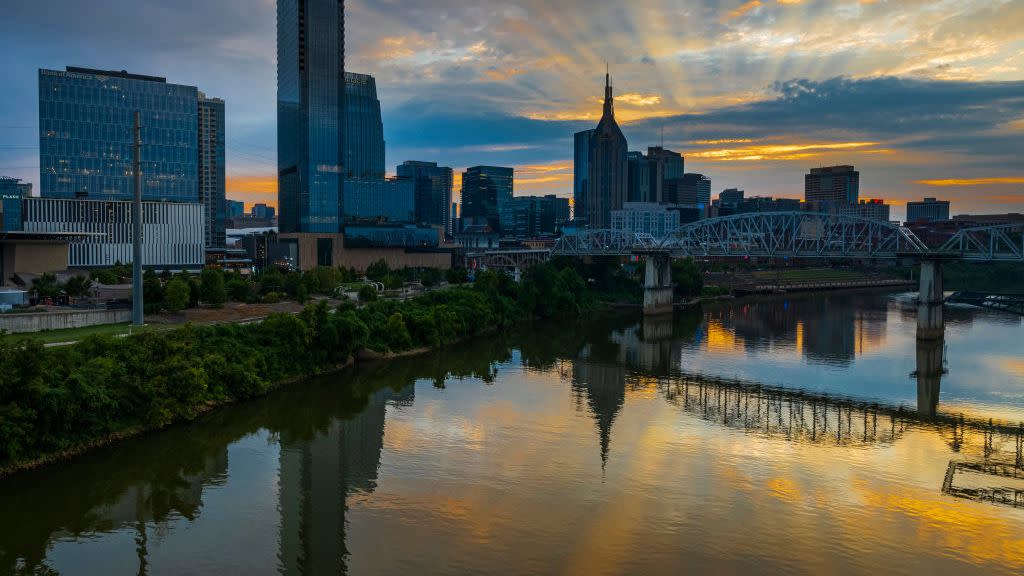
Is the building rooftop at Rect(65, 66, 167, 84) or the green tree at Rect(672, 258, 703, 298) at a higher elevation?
the building rooftop at Rect(65, 66, 167, 84)

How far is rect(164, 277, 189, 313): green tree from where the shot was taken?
50.1 m

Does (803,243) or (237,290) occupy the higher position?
(803,243)

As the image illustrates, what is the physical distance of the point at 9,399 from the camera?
25656 mm

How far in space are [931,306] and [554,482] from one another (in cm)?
5136

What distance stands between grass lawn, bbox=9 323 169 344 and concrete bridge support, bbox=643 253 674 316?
194 feet

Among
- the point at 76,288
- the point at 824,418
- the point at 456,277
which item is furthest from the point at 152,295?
the point at 456,277

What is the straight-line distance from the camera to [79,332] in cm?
4238

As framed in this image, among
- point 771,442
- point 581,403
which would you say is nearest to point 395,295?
point 581,403

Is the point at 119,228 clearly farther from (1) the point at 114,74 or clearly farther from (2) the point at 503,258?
(2) the point at 503,258

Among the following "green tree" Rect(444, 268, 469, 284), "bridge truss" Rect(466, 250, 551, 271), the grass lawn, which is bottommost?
the grass lawn

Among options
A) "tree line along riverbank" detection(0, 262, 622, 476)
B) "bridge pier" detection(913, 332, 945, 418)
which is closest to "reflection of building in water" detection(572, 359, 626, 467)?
"tree line along riverbank" detection(0, 262, 622, 476)

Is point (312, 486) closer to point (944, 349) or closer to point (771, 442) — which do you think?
point (771, 442)

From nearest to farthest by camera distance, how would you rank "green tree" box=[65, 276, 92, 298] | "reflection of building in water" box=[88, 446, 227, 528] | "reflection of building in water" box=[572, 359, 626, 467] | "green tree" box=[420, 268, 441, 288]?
"reflection of building in water" box=[88, 446, 227, 528] < "reflection of building in water" box=[572, 359, 626, 467] < "green tree" box=[65, 276, 92, 298] < "green tree" box=[420, 268, 441, 288]

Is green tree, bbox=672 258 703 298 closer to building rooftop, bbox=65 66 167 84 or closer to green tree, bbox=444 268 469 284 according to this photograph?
green tree, bbox=444 268 469 284
